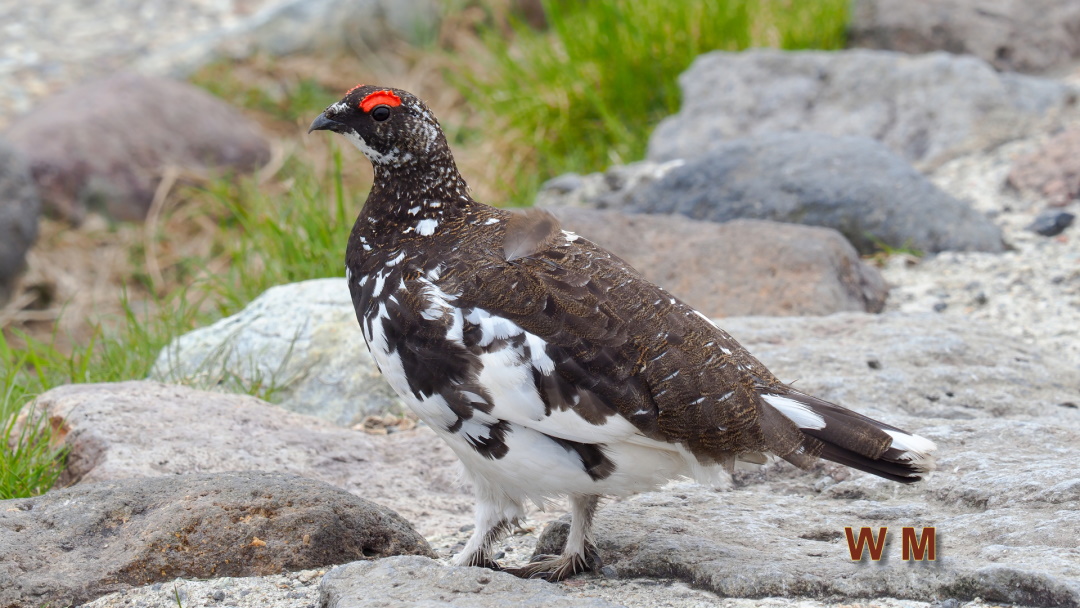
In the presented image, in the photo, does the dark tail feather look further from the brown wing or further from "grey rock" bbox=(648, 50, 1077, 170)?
"grey rock" bbox=(648, 50, 1077, 170)

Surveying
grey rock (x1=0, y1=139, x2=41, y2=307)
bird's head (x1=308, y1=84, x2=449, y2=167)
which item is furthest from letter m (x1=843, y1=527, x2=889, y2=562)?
grey rock (x1=0, y1=139, x2=41, y2=307)

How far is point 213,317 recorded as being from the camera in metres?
5.96

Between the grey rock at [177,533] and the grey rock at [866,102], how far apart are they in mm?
4793

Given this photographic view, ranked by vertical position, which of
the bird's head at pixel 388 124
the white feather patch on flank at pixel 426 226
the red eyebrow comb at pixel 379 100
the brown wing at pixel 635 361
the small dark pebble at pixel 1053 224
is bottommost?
the small dark pebble at pixel 1053 224

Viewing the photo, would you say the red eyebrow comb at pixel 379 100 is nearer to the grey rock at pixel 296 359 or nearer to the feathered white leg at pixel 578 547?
the feathered white leg at pixel 578 547

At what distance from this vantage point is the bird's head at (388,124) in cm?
359

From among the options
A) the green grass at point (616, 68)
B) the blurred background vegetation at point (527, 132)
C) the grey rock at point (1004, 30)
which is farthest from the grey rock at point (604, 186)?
the grey rock at point (1004, 30)

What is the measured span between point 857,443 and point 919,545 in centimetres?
33

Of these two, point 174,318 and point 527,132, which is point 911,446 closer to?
point 174,318

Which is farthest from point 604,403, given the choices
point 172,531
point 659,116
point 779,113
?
point 659,116

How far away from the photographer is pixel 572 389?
2994mm

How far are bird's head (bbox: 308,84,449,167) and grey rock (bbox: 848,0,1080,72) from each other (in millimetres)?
6025

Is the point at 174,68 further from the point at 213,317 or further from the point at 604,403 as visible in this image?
the point at 604,403

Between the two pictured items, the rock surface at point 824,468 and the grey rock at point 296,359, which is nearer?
the rock surface at point 824,468
